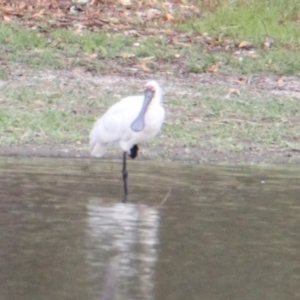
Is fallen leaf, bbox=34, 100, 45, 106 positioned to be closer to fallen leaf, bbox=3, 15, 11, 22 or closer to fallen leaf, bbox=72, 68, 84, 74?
fallen leaf, bbox=72, 68, 84, 74

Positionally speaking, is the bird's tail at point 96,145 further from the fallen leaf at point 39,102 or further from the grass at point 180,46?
the grass at point 180,46

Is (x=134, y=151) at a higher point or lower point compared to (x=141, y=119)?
lower

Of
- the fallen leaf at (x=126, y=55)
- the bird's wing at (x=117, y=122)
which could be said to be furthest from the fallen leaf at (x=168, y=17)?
the bird's wing at (x=117, y=122)

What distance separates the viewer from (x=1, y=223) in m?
8.27

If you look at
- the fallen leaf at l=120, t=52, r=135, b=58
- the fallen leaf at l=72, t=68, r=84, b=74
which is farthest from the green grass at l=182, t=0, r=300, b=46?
the fallen leaf at l=72, t=68, r=84, b=74

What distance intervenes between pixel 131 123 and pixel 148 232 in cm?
296

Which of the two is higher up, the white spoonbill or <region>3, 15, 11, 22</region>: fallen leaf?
<region>3, 15, 11, 22</region>: fallen leaf

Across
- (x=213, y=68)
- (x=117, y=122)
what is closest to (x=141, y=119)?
(x=117, y=122)

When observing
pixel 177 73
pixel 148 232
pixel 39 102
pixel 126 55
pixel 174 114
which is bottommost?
pixel 148 232

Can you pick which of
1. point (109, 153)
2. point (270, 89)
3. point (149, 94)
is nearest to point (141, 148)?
point (109, 153)

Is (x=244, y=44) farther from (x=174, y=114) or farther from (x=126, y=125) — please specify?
(x=126, y=125)

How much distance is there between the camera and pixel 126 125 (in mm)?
11195

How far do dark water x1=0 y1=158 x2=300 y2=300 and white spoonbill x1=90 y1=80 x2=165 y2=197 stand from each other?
9.5 inches

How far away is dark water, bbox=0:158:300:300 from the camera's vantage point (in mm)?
6574
